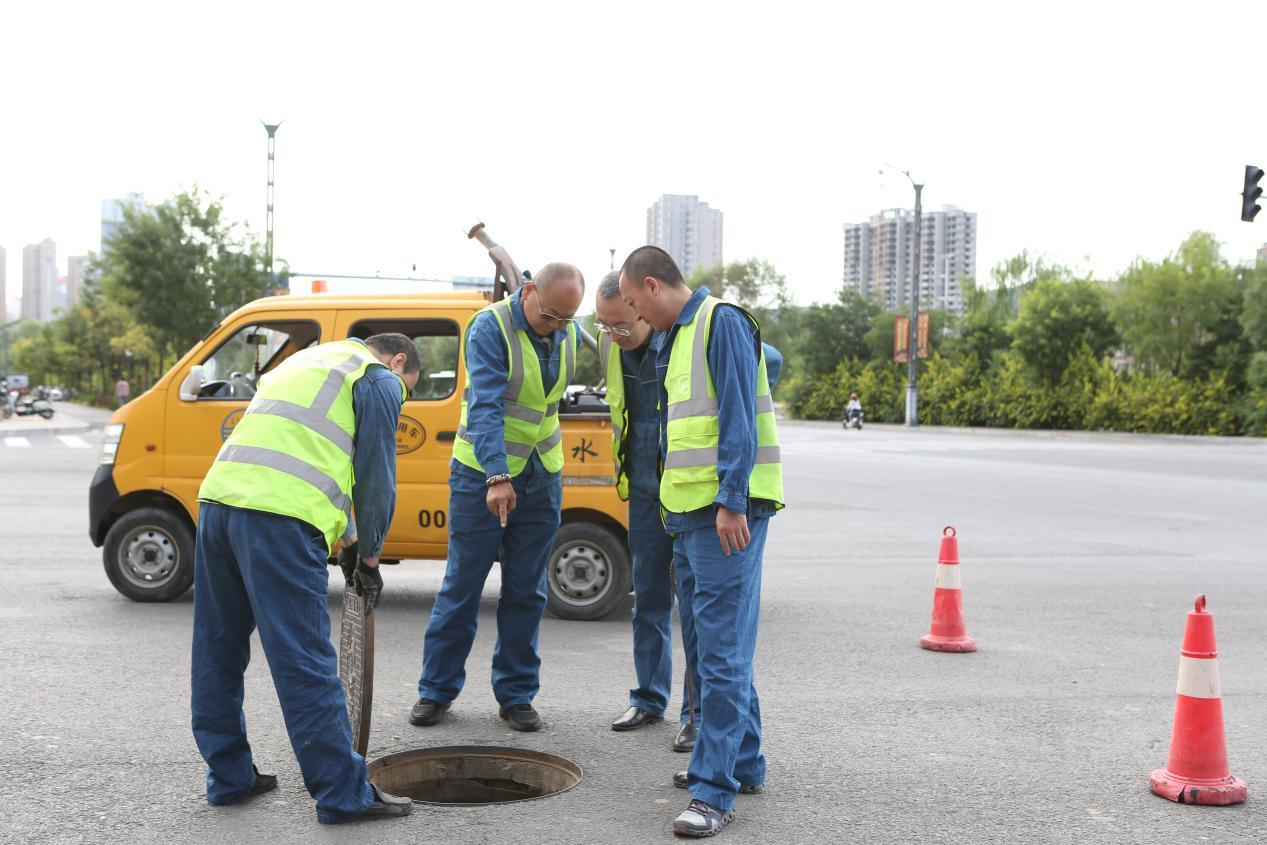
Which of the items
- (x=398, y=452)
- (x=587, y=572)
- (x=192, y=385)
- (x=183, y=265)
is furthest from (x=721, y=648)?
(x=183, y=265)

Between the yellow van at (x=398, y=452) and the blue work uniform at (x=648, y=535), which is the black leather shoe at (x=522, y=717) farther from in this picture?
the yellow van at (x=398, y=452)

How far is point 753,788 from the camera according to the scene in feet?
15.6

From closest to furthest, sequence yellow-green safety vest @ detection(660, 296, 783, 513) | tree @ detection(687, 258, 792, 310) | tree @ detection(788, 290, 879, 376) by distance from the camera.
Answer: yellow-green safety vest @ detection(660, 296, 783, 513) < tree @ detection(788, 290, 879, 376) < tree @ detection(687, 258, 792, 310)

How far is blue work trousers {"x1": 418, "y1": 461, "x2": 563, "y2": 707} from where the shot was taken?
5.66m

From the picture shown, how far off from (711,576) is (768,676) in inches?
94.5

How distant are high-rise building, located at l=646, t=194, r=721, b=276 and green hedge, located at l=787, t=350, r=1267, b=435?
5167cm

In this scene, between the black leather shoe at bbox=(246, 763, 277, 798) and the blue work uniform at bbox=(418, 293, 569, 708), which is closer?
the black leather shoe at bbox=(246, 763, 277, 798)

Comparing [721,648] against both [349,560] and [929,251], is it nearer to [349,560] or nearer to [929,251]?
[349,560]

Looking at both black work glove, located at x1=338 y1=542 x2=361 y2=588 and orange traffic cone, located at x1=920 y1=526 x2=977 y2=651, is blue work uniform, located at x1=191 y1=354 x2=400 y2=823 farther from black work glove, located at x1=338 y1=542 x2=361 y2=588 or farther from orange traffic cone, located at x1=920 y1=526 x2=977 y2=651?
orange traffic cone, located at x1=920 y1=526 x2=977 y2=651

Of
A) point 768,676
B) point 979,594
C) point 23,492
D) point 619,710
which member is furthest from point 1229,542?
point 23,492

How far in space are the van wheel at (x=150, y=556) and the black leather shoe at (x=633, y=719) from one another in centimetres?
402

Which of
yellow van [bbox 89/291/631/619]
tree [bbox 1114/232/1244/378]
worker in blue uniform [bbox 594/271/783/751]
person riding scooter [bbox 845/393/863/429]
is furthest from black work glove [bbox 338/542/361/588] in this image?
tree [bbox 1114/232/1244/378]

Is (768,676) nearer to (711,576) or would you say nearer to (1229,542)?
(711,576)

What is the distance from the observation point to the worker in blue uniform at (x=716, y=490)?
171 inches
